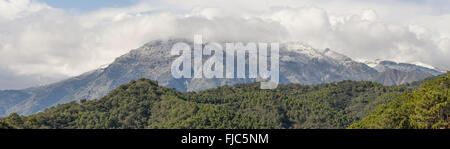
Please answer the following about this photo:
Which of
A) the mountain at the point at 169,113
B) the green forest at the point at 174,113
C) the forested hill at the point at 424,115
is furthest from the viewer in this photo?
the mountain at the point at 169,113

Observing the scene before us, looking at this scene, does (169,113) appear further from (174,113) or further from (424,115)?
(424,115)

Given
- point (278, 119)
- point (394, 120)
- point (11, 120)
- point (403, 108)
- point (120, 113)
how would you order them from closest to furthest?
point (394, 120), point (403, 108), point (11, 120), point (120, 113), point (278, 119)

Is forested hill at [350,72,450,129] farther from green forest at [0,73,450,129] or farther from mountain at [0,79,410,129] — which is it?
mountain at [0,79,410,129]

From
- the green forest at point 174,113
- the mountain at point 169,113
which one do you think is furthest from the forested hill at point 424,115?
the mountain at point 169,113

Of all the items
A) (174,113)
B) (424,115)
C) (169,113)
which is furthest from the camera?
(169,113)

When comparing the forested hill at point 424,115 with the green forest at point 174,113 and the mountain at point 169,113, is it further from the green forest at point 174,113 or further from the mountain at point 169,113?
the mountain at point 169,113

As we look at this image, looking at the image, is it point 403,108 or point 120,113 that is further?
point 120,113

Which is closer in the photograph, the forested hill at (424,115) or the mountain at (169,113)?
the forested hill at (424,115)

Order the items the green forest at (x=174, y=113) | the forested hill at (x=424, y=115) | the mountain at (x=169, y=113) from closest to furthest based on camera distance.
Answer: the forested hill at (x=424, y=115) → the green forest at (x=174, y=113) → the mountain at (x=169, y=113)

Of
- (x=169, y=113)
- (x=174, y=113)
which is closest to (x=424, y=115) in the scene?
(x=174, y=113)
